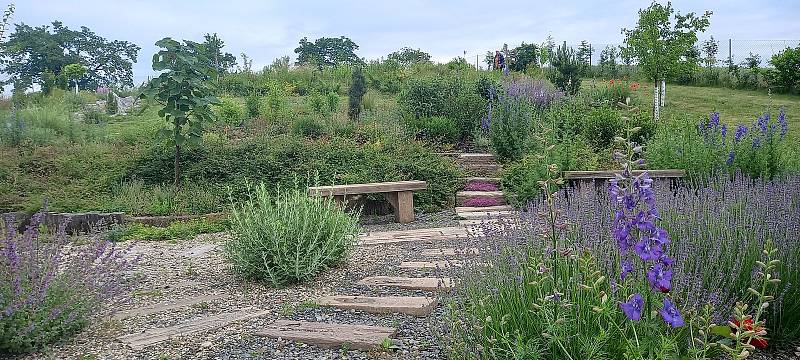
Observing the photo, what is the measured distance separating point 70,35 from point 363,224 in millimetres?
42824

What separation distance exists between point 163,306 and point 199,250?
1828 mm

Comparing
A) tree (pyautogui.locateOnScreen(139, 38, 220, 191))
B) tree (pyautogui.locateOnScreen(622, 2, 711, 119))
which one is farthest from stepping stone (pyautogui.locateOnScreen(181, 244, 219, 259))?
tree (pyautogui.locateOnScreen(622, 2, 711, 119))

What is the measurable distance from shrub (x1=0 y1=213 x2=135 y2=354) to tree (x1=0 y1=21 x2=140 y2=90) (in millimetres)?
35313

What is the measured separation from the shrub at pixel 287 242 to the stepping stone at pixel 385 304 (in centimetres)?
53

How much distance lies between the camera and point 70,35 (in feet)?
138

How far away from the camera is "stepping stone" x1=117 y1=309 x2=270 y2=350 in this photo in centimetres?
321

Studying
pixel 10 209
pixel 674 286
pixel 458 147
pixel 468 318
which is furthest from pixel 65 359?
pixel 458 147

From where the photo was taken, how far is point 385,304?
3.48 metres

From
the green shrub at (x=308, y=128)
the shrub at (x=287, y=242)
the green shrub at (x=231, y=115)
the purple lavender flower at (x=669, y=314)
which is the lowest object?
the shrub at (x=287, y=242)

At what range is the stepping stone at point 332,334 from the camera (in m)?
2.94

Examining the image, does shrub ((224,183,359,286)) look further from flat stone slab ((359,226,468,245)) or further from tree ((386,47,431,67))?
tree ((386,47,431,67))

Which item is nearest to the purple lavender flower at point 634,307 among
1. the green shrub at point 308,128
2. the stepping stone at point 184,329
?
the stepping stone at point 184,329

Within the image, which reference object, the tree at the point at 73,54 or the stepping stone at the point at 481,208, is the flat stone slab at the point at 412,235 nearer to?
the stepping stone at the point at 481,208

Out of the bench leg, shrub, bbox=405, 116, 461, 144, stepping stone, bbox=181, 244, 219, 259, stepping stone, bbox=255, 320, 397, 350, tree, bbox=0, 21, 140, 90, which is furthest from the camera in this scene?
tree, bbox=0, 21, 140, 90
